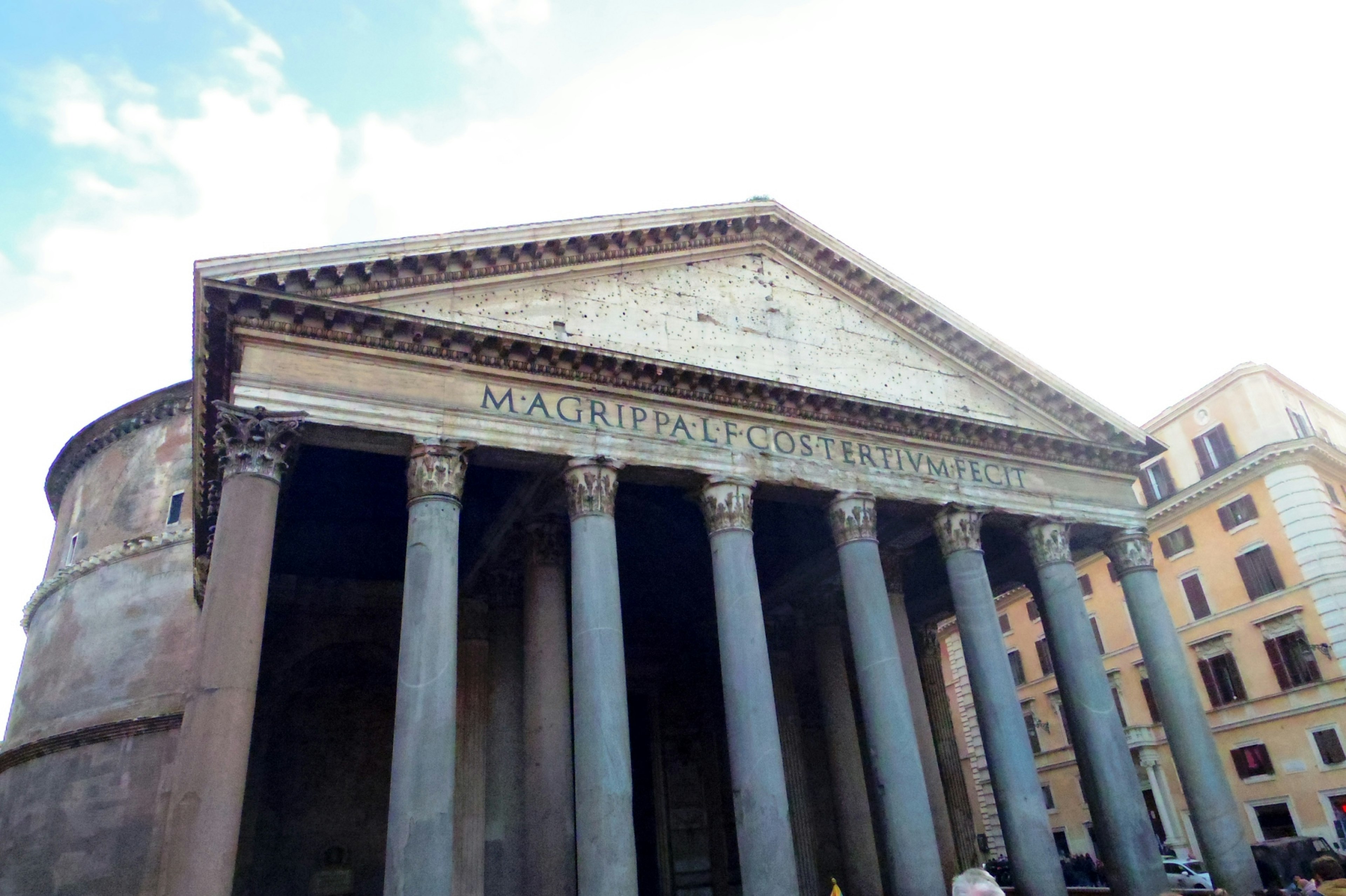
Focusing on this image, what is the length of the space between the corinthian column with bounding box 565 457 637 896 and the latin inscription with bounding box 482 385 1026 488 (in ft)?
2.41

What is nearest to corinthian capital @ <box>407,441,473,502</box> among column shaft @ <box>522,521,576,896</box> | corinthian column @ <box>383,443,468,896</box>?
corinthian column @ <box>383,443,468,896</box>

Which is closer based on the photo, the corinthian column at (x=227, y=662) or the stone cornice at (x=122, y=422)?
the corinthian column at (x=227, y=662)

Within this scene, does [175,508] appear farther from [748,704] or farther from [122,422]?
[748,704]

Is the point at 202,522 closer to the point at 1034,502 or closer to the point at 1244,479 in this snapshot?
the point at 1034,502

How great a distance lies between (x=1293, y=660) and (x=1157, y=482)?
617 cm

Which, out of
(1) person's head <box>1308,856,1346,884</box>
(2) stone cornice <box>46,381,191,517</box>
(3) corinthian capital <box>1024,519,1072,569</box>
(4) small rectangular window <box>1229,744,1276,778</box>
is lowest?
(1) person's head <box>1308,856,1346,884</box>

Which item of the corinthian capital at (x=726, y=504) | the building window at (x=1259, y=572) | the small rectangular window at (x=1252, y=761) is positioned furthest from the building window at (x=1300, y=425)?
the corinthian capital at (x=726, y=504)

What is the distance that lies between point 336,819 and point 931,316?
1287 cm

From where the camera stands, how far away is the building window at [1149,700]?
85.1 ft

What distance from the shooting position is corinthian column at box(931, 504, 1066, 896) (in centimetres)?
1209

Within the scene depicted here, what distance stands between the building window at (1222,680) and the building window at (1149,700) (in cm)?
155

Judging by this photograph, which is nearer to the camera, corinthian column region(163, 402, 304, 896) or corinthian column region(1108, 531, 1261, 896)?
corinthian column region(163, 402, 304, 896)

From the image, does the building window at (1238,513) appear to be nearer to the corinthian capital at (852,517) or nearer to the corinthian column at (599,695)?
the corinthian capital at (852,517)

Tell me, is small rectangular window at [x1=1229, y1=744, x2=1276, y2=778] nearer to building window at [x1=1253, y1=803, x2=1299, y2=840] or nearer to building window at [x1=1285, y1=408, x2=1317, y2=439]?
building window at [x1=1253, y1=803, x2=1299, y2=840]
